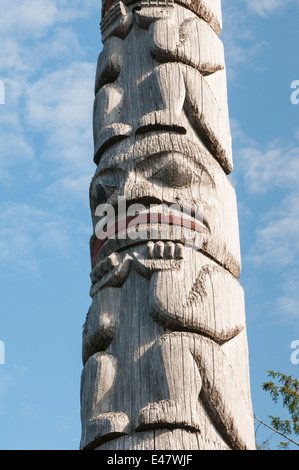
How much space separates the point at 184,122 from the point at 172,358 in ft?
6.48

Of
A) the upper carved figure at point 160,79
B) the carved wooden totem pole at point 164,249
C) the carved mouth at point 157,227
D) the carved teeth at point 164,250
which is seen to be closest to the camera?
the carved wooden totem pole at point 164,249

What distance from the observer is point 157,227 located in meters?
5.38

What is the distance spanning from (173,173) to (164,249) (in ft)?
2.04

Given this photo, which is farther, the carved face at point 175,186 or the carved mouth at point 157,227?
the carved face at point 175,186

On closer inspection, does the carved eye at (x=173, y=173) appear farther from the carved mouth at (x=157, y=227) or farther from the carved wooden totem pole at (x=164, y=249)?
the carved mouth at (x=157, y=227)

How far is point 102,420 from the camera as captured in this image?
4688 mm

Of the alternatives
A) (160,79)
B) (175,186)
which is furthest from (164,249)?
(160,79)

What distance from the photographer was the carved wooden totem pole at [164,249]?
472cm

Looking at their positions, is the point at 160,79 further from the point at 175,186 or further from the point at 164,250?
the point at 164,250

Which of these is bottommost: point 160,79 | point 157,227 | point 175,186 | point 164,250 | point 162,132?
point 164,250

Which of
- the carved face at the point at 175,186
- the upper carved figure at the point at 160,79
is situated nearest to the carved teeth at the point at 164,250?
the carved face at the point at 175,186

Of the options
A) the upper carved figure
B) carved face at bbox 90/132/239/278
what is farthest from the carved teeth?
the upper carved figure

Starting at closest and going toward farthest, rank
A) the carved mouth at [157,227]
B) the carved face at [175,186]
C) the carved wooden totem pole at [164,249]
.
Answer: the carved wooden totem pole at [164,249], the carved mouth at [157,227], the carved face at [175,186]

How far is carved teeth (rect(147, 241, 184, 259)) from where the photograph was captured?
5.27 m
